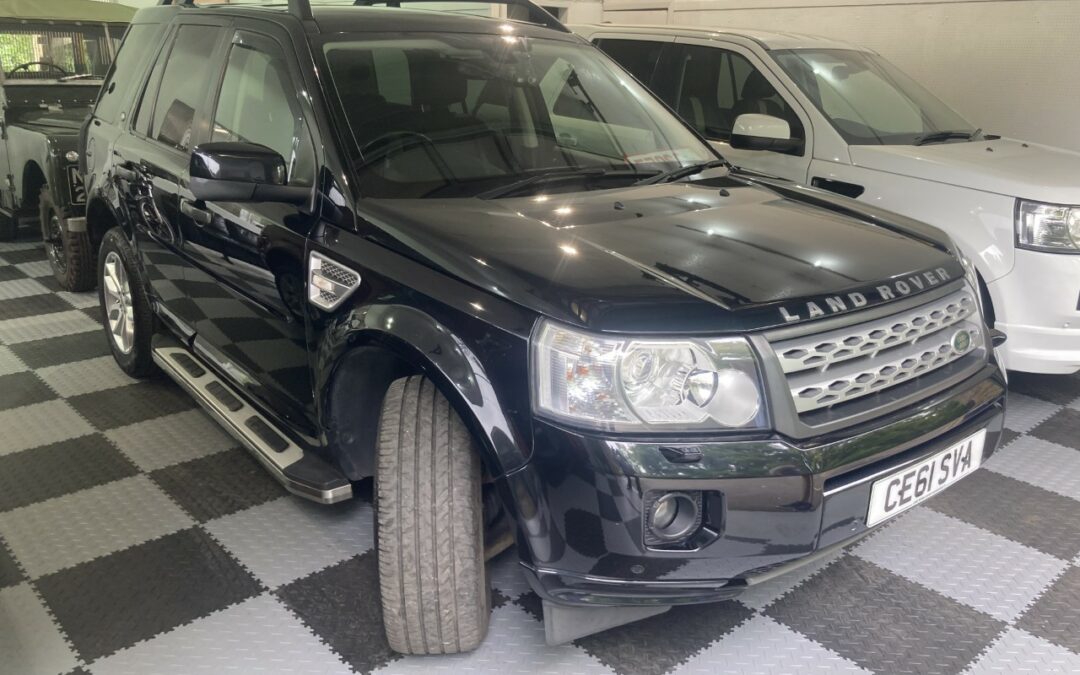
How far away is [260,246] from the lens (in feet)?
7.20

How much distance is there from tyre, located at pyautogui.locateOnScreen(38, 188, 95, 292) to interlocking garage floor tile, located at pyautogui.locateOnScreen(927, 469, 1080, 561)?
13.0 ft

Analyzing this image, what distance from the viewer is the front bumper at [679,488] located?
1.51 metres

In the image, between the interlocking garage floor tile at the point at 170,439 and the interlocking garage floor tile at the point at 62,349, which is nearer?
the interlocking garage floor tile at the point at 170,439

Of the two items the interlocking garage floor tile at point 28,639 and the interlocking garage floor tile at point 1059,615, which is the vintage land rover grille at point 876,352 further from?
the interlocking garage floor tile at point 28,639

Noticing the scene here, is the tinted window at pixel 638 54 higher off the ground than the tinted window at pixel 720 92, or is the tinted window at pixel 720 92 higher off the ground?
the tinted window at pixel 638 54

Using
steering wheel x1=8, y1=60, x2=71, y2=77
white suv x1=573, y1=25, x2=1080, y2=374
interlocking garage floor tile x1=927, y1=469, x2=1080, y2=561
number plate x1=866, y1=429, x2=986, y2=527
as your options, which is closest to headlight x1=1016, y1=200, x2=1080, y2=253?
white suv x1=573, y1=25, x2=1080, y2=374

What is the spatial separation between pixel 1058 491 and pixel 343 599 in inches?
86.3

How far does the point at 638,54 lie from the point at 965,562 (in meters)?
2.95

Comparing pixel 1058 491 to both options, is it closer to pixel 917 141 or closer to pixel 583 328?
pixel 917 141

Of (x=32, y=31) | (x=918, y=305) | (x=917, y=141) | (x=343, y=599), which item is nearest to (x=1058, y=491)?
(x=918, y=305)

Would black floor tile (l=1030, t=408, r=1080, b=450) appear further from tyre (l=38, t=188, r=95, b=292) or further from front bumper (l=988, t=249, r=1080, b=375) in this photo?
tyre (l=38, t=188, r=95, b=292)

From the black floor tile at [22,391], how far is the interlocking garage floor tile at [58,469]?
46 cm

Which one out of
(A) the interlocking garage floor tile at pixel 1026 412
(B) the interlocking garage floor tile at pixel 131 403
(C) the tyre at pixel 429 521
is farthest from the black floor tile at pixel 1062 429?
(B) the interlocking garage floor tile at pixel 131 403

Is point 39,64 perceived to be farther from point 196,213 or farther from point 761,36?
point 761,36
